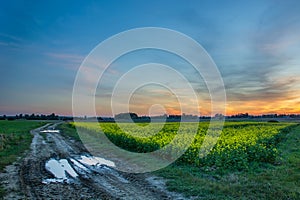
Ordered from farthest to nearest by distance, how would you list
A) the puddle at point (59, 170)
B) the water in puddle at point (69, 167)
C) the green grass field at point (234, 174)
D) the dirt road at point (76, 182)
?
the water in puddle at point (69, 167), the puddle at point (59, 170), the green grass field at point (234, 174), the dirt road at point (76, 182)

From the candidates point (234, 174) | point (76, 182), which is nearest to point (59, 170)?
point (76, 182)

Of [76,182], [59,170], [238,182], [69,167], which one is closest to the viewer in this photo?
[238,182]

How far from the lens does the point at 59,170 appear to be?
11.9 metres

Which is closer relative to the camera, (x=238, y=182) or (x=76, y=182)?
(x=238, y=182)

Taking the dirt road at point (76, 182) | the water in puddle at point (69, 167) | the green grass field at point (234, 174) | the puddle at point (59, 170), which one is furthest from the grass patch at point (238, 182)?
the puddle at point (59, 170)

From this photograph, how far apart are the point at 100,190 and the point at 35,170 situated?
4680mm

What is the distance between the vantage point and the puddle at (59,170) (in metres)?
10.1

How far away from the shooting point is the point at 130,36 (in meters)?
21.4

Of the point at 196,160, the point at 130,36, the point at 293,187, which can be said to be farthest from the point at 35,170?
the point at 130,36

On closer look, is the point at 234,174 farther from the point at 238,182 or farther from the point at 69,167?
the point at 69,167

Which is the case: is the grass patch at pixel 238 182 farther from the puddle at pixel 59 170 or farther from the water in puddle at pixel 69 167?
the puddle at pixel 59 170

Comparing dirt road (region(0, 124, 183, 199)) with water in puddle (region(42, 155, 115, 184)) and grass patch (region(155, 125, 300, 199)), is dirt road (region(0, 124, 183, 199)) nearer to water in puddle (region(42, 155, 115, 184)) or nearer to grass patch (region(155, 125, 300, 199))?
water in puddle (region(42, 155, 115, 184))

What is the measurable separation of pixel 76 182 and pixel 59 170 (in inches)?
103

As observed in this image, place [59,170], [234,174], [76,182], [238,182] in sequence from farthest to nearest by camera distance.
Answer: [59,170], [234,174], [76,182], [238,182]
